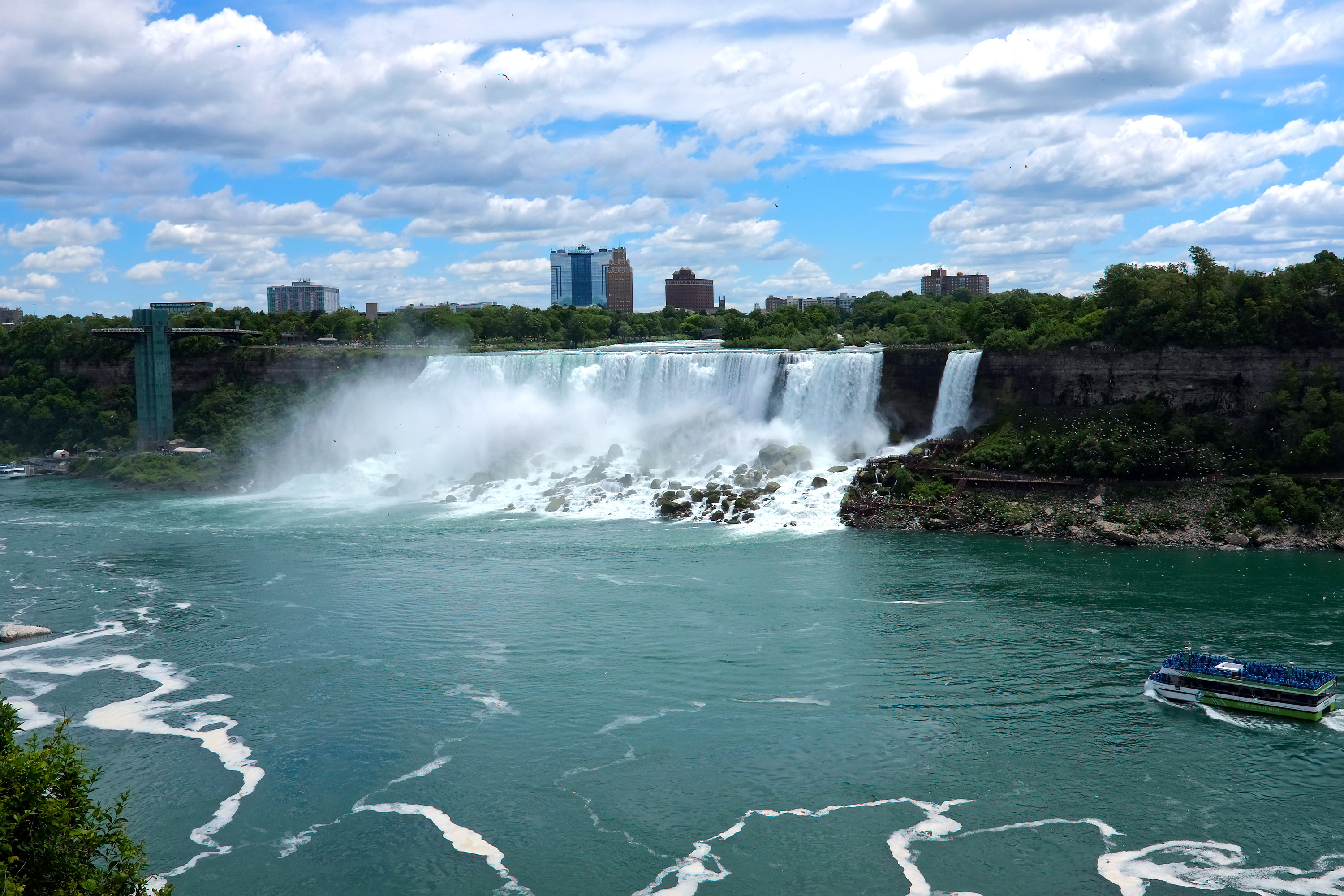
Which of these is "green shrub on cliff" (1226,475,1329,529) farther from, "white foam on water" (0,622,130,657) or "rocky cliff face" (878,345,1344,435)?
"white foam on water" (0,622,130,657)

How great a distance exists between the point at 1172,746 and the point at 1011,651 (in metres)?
5.51

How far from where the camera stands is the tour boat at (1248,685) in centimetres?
2264

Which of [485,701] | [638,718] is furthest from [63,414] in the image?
[638,718]

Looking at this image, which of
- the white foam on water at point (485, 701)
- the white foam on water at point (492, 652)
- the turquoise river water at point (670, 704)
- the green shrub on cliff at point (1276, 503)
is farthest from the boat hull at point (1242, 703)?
the green shrub on cliff at point (1276, 503)

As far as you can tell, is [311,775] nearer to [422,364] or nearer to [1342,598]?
[1342,598]

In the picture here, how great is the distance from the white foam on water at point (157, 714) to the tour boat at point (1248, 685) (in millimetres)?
18440

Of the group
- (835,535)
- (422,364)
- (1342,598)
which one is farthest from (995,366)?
(422,364)

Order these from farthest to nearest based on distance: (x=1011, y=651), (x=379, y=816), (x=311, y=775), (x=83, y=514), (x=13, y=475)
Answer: (x=13, y=475) → (x=83, y=514) → (x=1011, y=651) → (x=311, y=775) → (x=379, y=816)

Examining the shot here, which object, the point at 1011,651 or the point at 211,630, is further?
the point at 211,630

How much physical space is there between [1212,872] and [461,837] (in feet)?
38.2

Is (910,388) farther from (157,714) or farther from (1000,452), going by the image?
(157,714)

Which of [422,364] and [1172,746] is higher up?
[422,364]

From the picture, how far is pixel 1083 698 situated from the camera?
23875mm

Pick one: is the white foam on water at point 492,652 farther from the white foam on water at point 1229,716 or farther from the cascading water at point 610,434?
the cascading water at point 610,434
